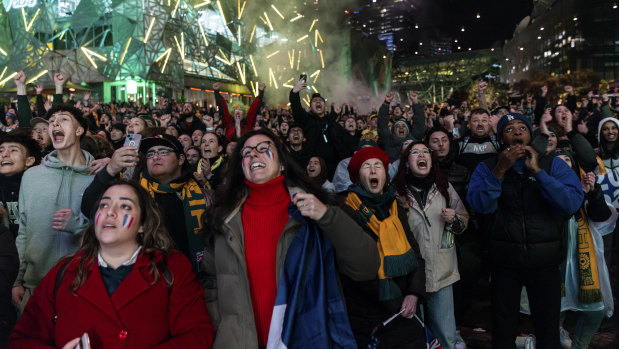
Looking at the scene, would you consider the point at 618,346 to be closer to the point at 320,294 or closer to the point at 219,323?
the point at 320,294

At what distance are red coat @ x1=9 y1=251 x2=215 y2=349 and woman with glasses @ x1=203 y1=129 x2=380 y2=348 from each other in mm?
180

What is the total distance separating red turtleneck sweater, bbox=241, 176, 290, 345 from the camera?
7.34 ft

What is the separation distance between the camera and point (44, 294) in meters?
2.07

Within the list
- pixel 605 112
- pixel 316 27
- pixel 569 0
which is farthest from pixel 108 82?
pixel 569 0

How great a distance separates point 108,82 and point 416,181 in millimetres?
32602

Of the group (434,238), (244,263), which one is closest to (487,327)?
(434,238)

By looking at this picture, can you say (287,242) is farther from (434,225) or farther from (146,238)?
(434,225)

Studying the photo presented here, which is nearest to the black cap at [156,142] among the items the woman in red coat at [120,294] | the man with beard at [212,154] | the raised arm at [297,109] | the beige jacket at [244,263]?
the woman in red coat at [120,294]

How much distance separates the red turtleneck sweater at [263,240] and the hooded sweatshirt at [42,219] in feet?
4.81

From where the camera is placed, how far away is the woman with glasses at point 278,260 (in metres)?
2.07

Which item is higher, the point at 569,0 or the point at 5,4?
the point at 569,0

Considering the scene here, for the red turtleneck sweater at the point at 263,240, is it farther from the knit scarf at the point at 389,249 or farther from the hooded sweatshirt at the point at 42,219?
the hooded sweatshirt at the point at 42,219

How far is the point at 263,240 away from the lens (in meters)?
2.29

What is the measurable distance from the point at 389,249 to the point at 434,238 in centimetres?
81
